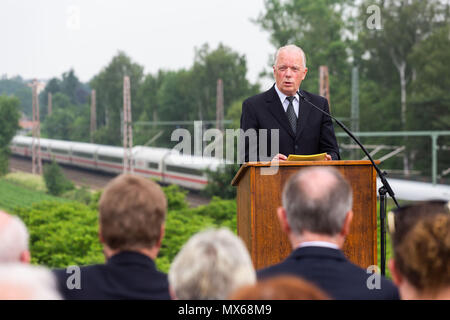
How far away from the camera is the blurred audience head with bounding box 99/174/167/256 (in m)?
2.43

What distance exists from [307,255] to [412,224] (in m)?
0.48

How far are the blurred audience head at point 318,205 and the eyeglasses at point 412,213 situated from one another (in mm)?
239

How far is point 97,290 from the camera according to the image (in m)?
2.52

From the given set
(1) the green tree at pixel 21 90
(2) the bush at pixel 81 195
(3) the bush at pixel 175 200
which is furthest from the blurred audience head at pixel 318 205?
(1) the green tree at pixel 21 90

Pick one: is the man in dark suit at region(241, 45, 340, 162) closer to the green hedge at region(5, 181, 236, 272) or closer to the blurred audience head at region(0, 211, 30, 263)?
the blurred audience head at region(0, 211, 30, 263)

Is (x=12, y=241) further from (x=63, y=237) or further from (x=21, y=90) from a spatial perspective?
(x=21, y=90)

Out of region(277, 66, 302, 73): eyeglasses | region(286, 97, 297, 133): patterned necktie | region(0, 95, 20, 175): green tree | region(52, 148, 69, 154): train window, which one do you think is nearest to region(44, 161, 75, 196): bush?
region(0, 95, 20, 175): green tree

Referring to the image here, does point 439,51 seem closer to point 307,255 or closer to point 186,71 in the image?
point 186,71

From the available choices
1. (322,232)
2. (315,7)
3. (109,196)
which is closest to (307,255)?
(322,232)

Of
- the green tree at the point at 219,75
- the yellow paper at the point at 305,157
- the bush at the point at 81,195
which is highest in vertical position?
the green tree at the point at 219,75

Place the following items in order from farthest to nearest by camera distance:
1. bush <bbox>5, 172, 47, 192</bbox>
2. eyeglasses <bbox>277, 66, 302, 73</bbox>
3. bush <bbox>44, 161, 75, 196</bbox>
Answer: bush <bbox>5, 172, 47, 192</bbox> → bush <bbox>44, 161, 75, 196</bbox> → eyeglasses <bbox>277, 66, 302, 73</bbox>

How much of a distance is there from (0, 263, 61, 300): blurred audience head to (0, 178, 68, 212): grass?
2764cm

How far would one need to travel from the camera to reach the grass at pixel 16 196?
1172 inches

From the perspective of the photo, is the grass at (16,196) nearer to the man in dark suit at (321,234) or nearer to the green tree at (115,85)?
the green tree at (115,85)
